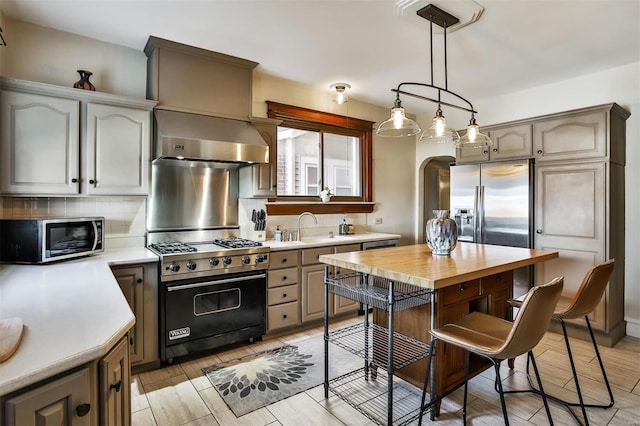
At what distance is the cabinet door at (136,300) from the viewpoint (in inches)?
101

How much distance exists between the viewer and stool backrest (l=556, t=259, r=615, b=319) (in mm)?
2068

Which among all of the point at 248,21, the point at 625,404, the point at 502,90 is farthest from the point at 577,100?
the point at 248,21

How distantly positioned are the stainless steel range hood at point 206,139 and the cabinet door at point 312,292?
3.97ft

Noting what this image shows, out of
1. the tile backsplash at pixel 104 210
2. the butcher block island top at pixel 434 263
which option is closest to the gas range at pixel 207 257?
the tile backsplash at pixel 104 210

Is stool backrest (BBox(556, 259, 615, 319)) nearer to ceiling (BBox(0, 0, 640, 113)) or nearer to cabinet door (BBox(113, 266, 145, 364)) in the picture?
ceiling (BBox(0, 0, 640, 113))

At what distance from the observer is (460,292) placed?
7.18ft

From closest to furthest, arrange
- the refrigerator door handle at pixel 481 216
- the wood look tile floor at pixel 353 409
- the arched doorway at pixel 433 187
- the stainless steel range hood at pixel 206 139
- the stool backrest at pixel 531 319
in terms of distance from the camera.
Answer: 1. the stool backrest at pixel 531 319
2. the wood look tile floor at pixel 353 409
3. the stainless steel range hood at pixel 206 139
4. the refrigerator door handle at pixel 481 216
5. the arched doorway at pixel 433 187

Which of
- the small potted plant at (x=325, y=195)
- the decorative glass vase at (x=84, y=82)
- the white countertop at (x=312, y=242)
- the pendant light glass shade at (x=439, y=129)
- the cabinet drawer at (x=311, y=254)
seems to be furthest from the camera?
the small potted plant at (x=325, y=195)

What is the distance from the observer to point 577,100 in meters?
3.76

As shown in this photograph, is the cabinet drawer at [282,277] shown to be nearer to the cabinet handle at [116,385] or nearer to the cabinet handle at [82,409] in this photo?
the cabinet handle at [116,385]

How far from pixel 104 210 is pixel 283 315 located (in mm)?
1853

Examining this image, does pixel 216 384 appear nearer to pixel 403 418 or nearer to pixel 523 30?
pixel 403 418

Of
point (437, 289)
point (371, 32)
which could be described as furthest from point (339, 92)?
point (437, 289)

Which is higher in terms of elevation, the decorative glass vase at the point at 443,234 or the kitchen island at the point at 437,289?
the decorative glass vase at the point at 443,234
